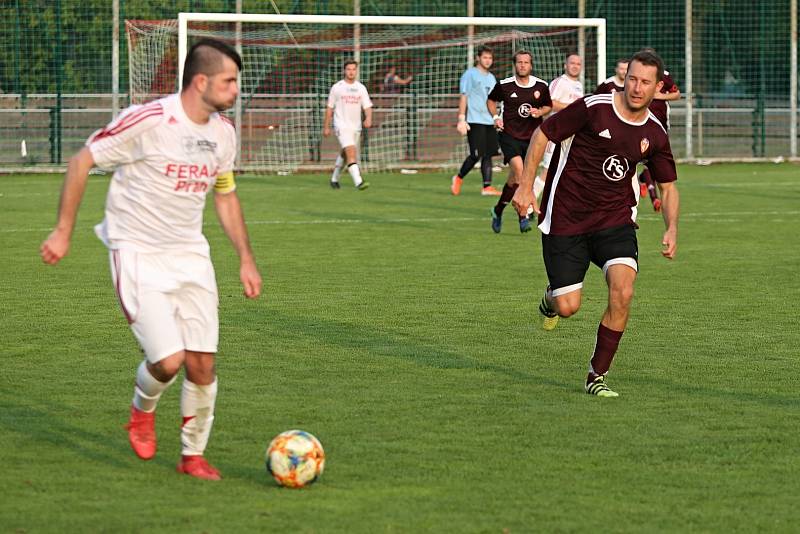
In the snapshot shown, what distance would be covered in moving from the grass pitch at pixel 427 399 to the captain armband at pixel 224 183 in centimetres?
117

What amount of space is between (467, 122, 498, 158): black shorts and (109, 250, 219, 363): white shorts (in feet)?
54.9

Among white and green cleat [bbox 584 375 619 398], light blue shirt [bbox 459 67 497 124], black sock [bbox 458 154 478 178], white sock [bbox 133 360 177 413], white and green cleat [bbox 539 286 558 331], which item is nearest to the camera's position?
white sock [bbox 133 360 177 413]

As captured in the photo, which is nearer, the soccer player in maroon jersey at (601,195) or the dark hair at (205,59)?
the dark hair at (205,59)

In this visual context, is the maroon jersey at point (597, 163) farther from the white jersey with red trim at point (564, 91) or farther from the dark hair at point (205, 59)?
the white jersey with red trim at point (564, 91)

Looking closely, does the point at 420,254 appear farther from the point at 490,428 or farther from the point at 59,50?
the point at 59,50

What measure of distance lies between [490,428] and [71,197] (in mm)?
2362

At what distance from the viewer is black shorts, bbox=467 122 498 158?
73.7 ft

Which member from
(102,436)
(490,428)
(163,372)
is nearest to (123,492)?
(163,372)

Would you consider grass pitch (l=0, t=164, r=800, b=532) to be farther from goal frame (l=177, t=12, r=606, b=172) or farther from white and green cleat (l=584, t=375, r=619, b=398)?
goal frame (l=177, t=12, r=606, b=172)

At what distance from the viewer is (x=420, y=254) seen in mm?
14602

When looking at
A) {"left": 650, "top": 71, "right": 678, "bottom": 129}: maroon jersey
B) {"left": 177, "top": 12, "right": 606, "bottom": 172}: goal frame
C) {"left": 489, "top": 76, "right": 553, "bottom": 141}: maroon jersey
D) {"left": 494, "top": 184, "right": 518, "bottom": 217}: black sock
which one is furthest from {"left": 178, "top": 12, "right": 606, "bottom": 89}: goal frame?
{"left": 494, "top": 184, "right": 518, "bottom": 217}: black sock

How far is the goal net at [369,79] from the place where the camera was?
28531 mm

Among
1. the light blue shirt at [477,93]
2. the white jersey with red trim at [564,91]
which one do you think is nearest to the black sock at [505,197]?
the white jersey with red trim at [564,91]

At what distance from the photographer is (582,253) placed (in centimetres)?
813
